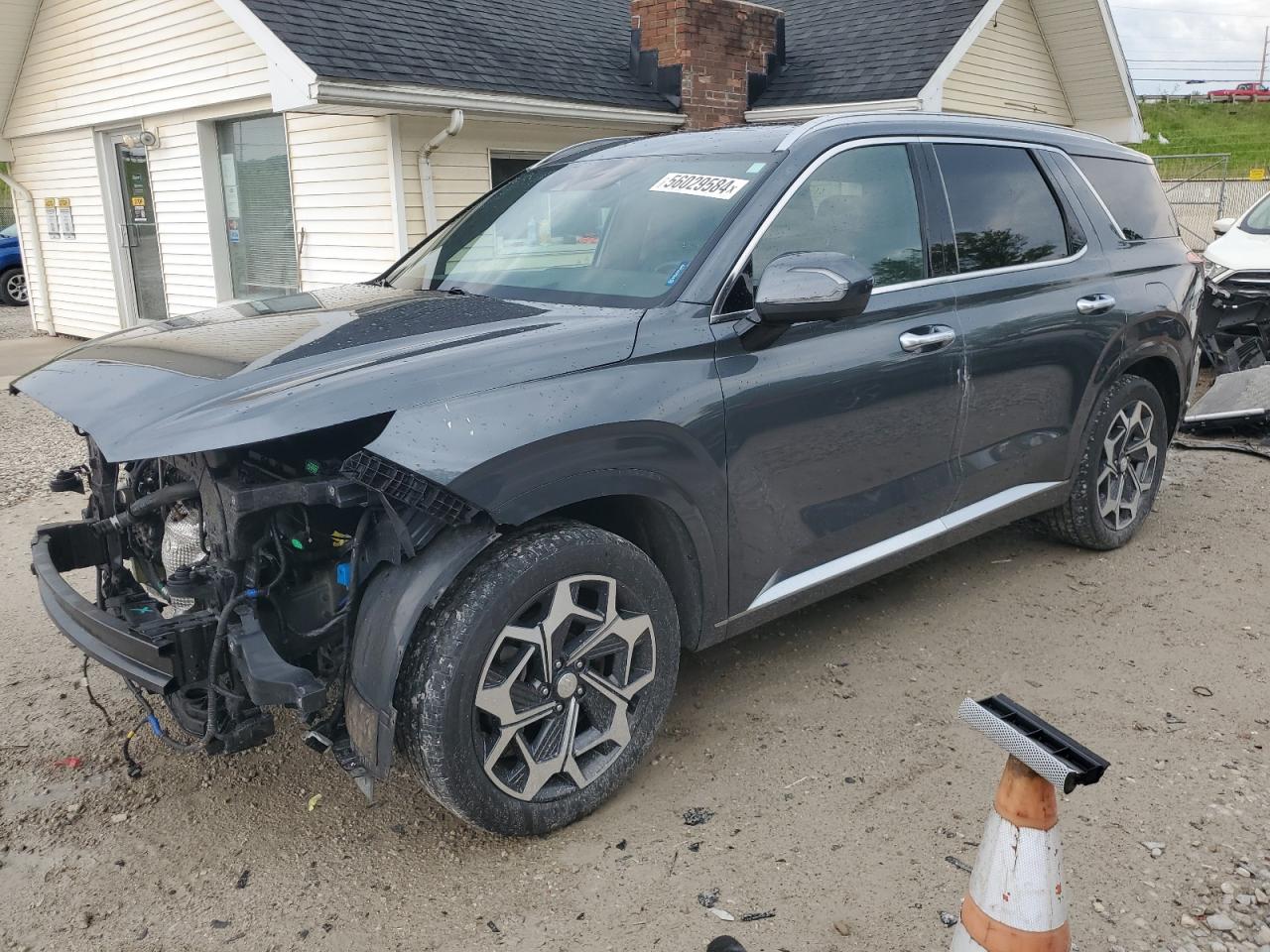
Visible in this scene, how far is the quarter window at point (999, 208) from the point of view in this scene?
400cm

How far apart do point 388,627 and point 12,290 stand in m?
20.3

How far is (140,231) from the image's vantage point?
1280 centimetres

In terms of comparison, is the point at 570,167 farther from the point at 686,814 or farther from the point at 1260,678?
the point at 1260,678

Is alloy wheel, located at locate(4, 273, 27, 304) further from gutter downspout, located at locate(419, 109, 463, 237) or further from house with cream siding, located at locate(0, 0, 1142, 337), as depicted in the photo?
gutter downspout, located at locate(419, 109, 463, 237)

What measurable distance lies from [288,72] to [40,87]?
7.02 metres

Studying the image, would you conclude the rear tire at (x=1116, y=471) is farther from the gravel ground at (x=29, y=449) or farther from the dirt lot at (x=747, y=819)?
the gravel ground at (x=29, y=449)

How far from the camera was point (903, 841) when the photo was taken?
291cm

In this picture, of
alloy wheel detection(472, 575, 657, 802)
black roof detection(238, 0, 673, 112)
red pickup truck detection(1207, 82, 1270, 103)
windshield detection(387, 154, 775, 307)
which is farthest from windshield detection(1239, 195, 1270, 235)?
red pickup truck detection(1207, 82, 1270, 103)

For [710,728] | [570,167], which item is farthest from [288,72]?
[710,728]

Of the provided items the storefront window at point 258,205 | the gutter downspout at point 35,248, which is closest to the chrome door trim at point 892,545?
the storefront window at point 258,205

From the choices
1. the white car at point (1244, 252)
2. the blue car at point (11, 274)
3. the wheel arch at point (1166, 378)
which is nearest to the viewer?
the wheel arch at point (1166, 378)

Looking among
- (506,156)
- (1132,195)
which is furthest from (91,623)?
(506,156)

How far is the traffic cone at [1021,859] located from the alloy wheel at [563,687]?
1145 millimetres

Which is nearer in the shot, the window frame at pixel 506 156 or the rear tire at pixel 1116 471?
the rear tire at pixel 1116 471
